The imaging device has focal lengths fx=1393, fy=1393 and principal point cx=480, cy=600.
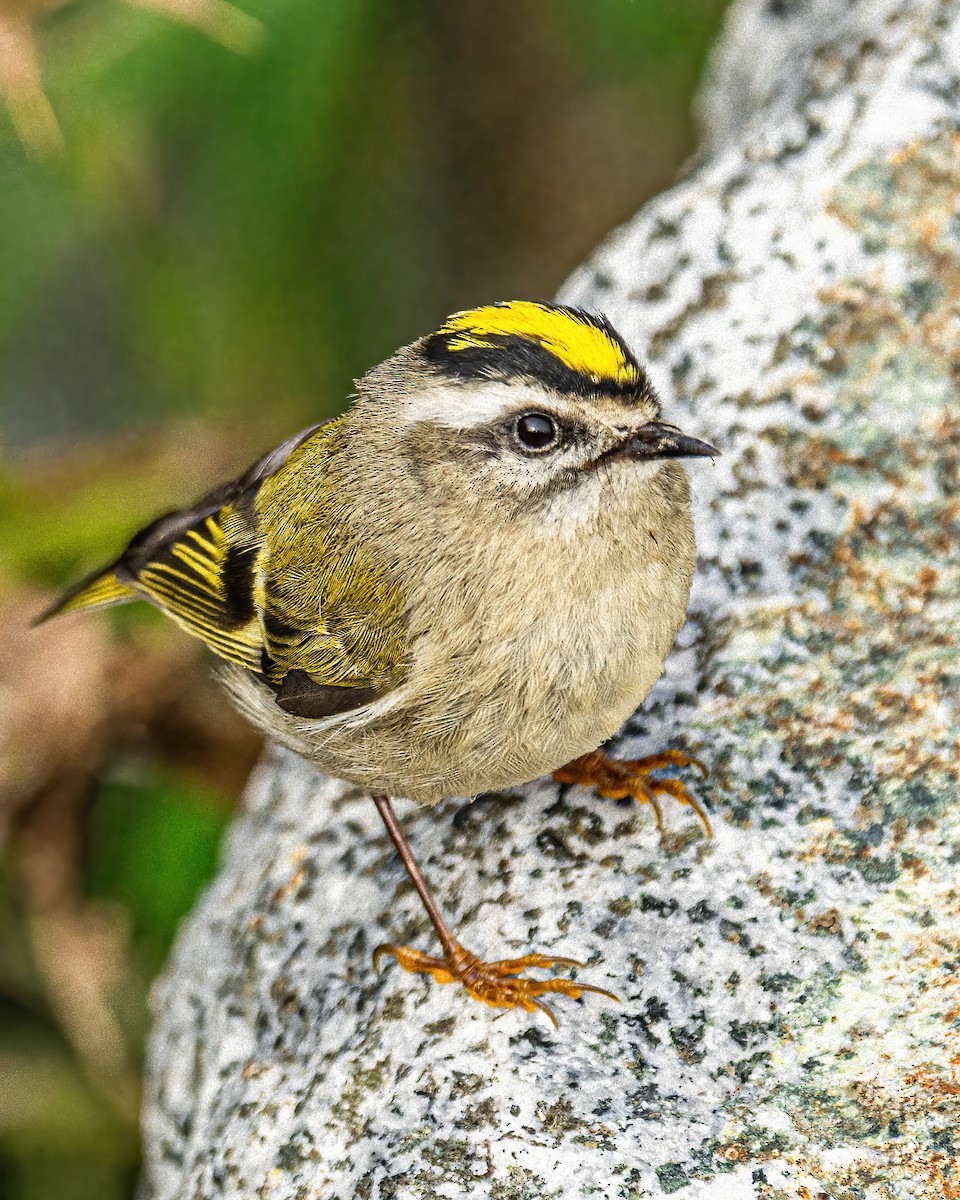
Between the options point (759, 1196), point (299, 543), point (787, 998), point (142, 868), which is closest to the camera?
point (759, 1196)

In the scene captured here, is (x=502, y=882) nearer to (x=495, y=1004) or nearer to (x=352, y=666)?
(x=495, y=1004)

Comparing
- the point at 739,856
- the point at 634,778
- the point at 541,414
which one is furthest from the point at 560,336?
the point at 739,856

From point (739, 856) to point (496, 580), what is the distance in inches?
32.5

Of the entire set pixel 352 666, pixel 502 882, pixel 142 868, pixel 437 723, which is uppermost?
pixel 142 868

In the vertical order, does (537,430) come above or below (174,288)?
below

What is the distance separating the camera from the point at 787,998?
2.86m

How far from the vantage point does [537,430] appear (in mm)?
2996

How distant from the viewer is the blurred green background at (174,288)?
4.96 metres

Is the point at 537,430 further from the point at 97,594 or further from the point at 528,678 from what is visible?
the point at 97,594

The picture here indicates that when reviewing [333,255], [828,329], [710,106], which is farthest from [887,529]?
[333,255]

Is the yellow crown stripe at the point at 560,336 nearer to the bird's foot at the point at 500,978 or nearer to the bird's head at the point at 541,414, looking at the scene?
the bird's head at the point at 541,414

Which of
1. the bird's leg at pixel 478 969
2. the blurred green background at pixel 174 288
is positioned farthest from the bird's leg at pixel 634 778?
the blurred green background at pixel 174 288

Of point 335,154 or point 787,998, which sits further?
point 335,154

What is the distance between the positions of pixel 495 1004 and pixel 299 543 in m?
1.27
